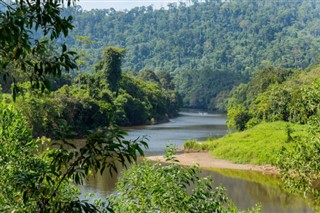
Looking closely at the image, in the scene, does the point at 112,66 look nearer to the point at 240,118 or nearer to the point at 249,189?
the point at 240,118

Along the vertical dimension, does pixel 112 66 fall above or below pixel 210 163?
above

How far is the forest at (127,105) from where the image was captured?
4438mm

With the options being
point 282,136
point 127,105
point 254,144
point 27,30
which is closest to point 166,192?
point 27,30

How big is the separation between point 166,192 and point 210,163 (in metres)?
28.0

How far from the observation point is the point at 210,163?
3566cm

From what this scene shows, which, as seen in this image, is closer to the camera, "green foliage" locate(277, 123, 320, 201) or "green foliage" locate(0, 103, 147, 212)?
"green foliage" locate(0, 103, 147, 212)

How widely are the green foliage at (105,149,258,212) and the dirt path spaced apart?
23.0 m

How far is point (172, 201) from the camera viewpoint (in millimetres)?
7883

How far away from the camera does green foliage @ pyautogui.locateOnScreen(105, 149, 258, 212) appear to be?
7.92 m

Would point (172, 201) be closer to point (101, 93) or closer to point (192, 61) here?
point (101, 93)

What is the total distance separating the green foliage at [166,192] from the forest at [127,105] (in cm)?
2

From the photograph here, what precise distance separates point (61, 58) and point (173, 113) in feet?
277

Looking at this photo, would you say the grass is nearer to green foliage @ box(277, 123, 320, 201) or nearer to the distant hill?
green foliage @ box(277, 123, 320, 201)

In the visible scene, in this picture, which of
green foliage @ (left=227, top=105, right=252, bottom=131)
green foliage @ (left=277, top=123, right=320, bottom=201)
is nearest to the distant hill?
green foliage @ (left=227, top=105, right=252, bottom=131)
